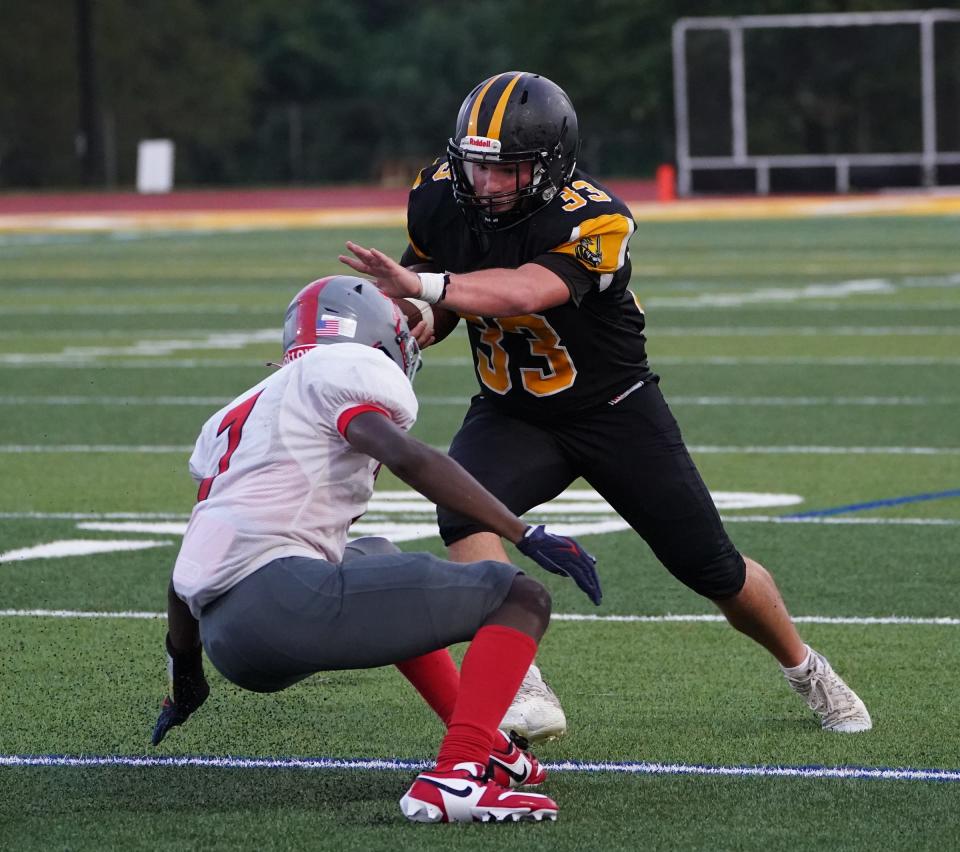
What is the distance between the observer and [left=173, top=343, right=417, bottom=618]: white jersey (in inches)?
183

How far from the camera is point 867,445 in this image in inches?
436

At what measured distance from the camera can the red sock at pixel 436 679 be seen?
5070 mm

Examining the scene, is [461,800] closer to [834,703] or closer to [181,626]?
[181,626]

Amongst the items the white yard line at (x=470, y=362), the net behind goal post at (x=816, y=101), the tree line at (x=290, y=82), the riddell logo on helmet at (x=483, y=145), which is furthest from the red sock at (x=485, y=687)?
the tree line at (x=290, y=82)

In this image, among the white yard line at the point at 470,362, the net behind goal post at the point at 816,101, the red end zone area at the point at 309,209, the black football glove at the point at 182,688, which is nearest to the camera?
the black football glove at the point at 182,688

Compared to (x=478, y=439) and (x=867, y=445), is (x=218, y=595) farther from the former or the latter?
(x=867, y=445)

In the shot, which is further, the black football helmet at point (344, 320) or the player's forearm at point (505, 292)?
the player's forearm at point (505, 292)

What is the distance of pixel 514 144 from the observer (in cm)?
552

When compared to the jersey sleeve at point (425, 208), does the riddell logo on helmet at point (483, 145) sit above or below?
above

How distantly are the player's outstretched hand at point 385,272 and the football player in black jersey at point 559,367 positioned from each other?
0.28 meters

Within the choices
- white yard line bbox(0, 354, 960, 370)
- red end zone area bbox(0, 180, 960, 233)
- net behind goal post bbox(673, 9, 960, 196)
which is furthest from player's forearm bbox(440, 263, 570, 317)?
net behind goal post bbox(673, 9, 960, 196)

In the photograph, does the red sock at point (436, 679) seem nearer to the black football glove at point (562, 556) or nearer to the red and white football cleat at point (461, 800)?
the red and white football cleat at point (461, 800)

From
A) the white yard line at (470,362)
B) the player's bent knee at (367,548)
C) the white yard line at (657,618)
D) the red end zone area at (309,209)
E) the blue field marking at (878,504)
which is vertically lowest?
the red end zone area at (309,209)

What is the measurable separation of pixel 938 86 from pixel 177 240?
12043mm
